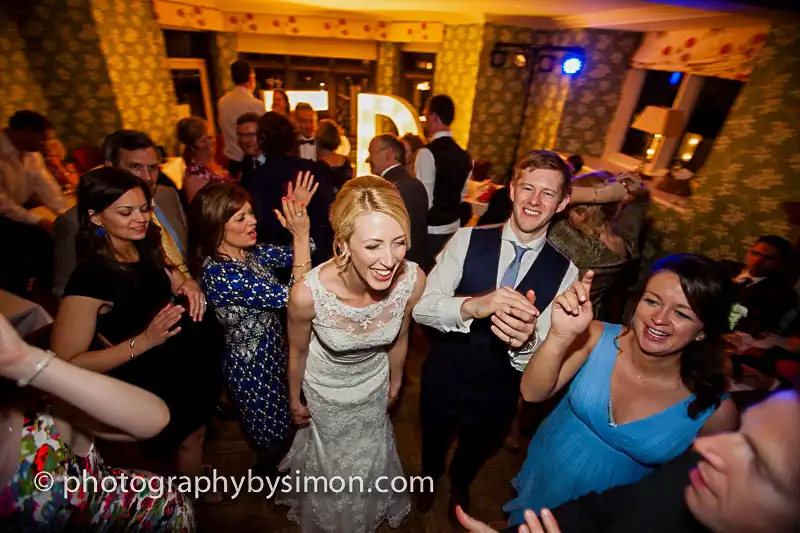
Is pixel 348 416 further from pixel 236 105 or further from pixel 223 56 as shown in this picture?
pixel 223 56

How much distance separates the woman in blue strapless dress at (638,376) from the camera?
1.26m

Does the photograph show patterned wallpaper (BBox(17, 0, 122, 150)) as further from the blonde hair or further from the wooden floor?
the blonde hair

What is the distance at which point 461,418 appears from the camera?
6.42ft

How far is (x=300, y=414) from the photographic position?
1.94 metres

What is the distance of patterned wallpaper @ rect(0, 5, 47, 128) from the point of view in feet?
13.0

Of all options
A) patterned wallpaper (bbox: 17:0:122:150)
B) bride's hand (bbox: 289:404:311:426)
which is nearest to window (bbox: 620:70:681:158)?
bride's hand (bbox: 289:404:311:426)

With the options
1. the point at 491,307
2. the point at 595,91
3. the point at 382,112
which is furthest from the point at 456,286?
the point at 595,91

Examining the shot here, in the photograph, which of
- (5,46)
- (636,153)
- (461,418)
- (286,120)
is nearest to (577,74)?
(636,153)

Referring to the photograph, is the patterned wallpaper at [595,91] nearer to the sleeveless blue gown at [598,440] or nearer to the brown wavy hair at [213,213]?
the sleeveless blue gown at [598,440]

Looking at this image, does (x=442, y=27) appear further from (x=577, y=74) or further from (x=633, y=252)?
(x=633, y=252)

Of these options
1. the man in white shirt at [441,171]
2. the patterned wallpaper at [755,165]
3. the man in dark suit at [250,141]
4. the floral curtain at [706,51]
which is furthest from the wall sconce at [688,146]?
the man in dark suit at [250,141]

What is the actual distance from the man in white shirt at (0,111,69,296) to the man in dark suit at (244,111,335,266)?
1.82 metres

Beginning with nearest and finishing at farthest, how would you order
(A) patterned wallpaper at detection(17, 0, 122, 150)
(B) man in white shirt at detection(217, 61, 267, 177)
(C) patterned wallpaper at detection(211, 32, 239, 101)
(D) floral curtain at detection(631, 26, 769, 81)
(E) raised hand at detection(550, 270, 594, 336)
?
(E) raised hand at detection(550, 270, 594, 336), (D) floral curtain at detection(631, 26, 769, 81), (A) patterned wallpaper at detection(17, 0, 122, 150), (B) man in white shirt at detection(217, 61, 267, 177), (C) patterned wallpaper at detection(211, 32, 239, 101)

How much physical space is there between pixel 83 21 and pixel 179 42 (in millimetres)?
2639
